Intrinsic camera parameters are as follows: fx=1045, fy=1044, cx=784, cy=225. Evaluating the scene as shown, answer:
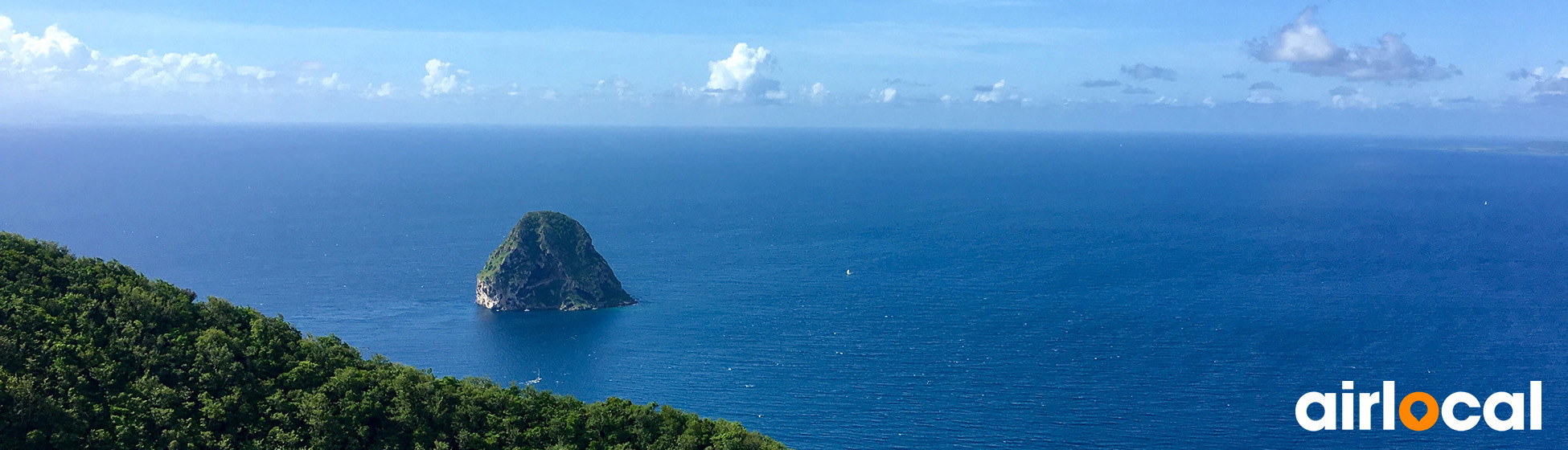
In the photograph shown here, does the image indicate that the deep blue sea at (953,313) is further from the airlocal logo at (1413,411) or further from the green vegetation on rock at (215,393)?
the green vegetation on rock at (215,393)

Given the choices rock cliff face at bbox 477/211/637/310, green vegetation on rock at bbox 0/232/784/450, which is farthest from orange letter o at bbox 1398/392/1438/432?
rock cliff face at bbox 477/211/637/310

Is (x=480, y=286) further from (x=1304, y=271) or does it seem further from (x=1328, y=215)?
(x=1328, y=215)

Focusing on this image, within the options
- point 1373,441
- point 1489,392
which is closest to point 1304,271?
point 1489,392

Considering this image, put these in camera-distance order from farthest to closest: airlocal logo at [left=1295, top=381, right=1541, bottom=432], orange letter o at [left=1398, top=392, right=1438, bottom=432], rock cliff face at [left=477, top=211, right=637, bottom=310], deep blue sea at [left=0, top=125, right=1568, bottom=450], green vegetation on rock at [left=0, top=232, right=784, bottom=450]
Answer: rock cliff face at [left=477, top=211, right=637, bottom=310] < deep blue sea at [left=0, top=125, right=1568, bottom=450] < orange letter o at [left=1398, top=392, right=1438, bottom=432] < airlocal logo at [left=1295, top=381, right=1541, bottom=432] < green vegetation on rock at [left=0, top=232, right=784, bottom=450]

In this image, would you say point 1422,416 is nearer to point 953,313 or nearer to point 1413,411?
point 1413,411

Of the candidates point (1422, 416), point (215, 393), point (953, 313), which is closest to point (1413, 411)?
point (1422, 416)

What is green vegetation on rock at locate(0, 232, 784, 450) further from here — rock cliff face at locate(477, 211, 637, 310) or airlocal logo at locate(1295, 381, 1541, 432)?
rock cliff face at locate(477, 211, 637, 310)
